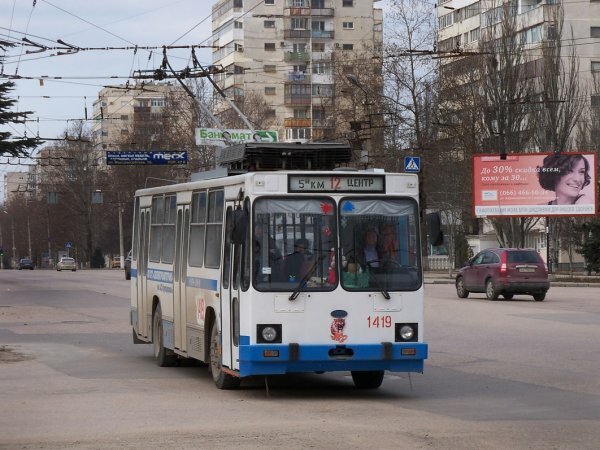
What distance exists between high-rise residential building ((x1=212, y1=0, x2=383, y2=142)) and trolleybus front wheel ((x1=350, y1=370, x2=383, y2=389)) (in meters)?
101

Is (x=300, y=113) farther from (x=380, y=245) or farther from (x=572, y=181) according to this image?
(x=380, y=245)

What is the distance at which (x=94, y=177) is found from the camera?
410ft

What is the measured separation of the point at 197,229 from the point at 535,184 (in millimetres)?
42267

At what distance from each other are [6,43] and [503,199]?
27945 millimetres

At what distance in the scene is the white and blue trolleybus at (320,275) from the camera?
542 inches

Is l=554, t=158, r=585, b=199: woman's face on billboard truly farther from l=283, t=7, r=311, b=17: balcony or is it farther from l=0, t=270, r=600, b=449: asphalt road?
l=283, t=7, r=311, b=17: balcony

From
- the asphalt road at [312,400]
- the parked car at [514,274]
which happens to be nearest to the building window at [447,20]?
the parked car at [514,274]

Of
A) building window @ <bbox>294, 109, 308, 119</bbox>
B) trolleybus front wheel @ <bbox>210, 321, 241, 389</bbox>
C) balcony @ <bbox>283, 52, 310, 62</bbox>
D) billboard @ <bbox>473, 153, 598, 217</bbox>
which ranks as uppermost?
balcony @ <bbox>283, 52, 310, 62</bbox>

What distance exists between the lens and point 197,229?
16.2m

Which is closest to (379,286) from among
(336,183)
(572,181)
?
(336,183)

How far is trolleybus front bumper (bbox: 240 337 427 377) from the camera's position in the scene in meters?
13.7

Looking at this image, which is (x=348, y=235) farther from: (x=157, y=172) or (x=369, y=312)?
(x=157, y=172)

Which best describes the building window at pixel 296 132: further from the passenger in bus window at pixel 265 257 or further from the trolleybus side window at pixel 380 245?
the passenger in bus window at pixel 265 257

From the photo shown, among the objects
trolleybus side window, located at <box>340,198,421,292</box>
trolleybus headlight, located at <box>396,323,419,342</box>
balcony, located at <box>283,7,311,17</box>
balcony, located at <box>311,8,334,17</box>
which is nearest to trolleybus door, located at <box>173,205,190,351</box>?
trolleybus side window, located at <box>340,198,421,292</box>
